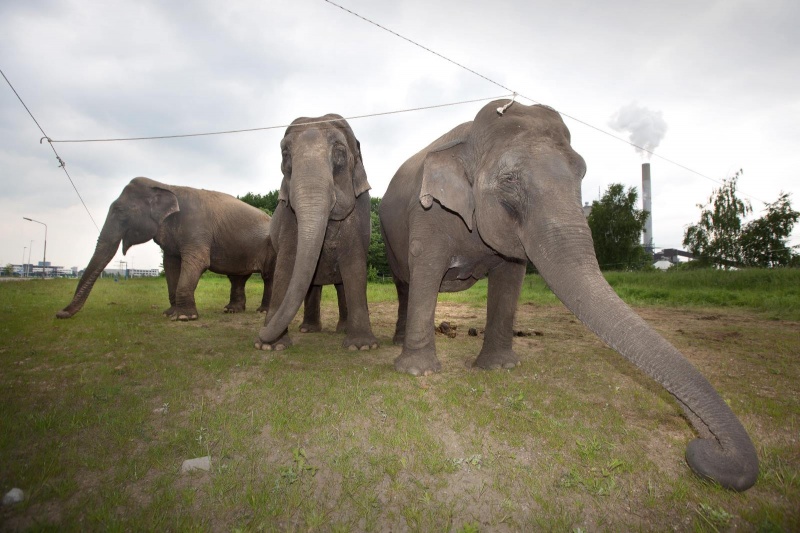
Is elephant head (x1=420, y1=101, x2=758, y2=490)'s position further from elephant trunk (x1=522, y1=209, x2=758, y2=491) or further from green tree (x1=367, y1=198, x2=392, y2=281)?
green tree (x1=367, y1=198, x2=392, y2=281)

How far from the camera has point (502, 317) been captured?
5.18m

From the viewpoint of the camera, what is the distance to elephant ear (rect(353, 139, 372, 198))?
6.43 metres

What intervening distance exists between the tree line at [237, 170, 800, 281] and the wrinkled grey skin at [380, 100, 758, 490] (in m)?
14.5

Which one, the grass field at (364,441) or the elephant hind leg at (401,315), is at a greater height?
the elephant hind leg at (401,315)

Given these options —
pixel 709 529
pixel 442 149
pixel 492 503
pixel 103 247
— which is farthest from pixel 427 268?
pixel 103 247

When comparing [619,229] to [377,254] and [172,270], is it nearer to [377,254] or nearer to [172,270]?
[377,254]

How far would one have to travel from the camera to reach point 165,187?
9.84 metres

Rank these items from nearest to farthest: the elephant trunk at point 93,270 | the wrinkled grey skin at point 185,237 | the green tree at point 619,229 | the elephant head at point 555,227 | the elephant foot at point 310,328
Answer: the elephant head at point 555,227
the elephant foot at point 310,328
the elephant trunk at point 93,270
the wrinkled grey skin at point 185,237
the green tree at point 619,229

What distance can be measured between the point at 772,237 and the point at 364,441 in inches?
1323

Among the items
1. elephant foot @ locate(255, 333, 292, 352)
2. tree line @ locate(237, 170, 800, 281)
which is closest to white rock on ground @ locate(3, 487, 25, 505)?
elephant foot @ locate(255, 333, 292, 352)

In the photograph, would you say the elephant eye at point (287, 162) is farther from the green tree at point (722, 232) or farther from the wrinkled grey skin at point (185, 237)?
the green tree at point (722, 232)

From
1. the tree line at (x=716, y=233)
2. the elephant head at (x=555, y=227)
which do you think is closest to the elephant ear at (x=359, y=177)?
the elephant head at (x=555, y=227)

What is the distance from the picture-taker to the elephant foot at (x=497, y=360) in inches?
196

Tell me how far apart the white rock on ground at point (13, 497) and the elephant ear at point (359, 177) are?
496cm
